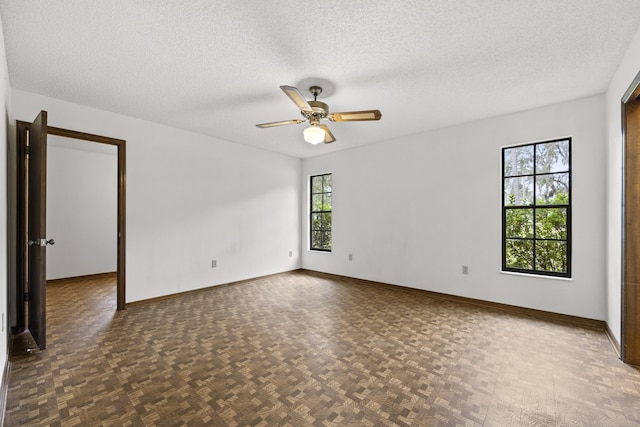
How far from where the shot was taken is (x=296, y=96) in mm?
2531

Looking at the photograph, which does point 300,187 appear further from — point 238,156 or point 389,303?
point 389,303

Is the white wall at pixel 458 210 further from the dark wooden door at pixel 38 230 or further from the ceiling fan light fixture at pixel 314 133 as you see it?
the dark wooden door at pixel 38 230

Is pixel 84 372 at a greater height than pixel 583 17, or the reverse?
pixel 583 17

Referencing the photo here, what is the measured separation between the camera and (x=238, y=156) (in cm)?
546

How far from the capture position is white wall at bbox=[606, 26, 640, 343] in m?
2.57

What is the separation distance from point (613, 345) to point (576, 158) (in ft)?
6.60

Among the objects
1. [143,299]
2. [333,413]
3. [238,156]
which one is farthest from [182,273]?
[333,413]

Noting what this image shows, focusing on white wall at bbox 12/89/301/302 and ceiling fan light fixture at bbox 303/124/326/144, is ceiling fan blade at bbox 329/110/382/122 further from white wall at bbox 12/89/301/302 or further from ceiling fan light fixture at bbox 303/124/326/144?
white wall at bbox 12/89/301/302

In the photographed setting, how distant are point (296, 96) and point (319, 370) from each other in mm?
2246

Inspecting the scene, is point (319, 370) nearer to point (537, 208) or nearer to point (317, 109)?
point (317, 109)

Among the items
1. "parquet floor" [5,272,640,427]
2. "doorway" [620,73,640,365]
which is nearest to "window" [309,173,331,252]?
"parquet floor" [5,272,640,427]

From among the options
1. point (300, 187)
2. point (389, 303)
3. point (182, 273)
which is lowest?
point (389, 303)

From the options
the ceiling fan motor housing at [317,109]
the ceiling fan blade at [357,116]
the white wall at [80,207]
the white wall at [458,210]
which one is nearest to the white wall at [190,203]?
the white wall at [458,210]

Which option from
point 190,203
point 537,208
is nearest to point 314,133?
point 190,203
